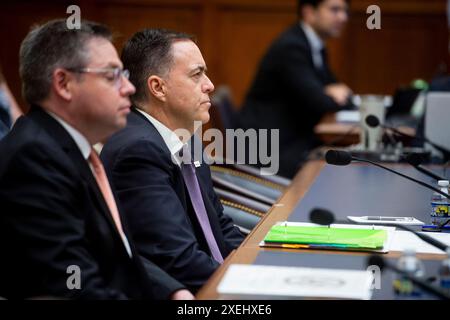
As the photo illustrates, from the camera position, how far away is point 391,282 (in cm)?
181

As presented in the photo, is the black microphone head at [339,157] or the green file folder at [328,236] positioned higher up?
the black microphone head at [339,157]

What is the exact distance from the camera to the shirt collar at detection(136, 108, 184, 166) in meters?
2.51

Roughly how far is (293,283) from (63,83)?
65 cm

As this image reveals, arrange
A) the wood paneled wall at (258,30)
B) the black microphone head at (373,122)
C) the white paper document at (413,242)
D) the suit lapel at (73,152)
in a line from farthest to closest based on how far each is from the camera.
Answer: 1. the wood paneled wall at (258,30)
2. the black microphone head at (373,122)
3. the white paper document at (413,242)
4. the suit lapel at (73,152)

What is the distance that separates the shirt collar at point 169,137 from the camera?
251 centimetres

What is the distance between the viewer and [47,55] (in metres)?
1.86

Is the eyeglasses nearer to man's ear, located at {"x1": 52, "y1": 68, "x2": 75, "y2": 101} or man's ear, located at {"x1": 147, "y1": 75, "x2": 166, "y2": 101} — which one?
man's ear, located at {"x1": 52, "y1": 68, "x2": 75, "y2": 101}

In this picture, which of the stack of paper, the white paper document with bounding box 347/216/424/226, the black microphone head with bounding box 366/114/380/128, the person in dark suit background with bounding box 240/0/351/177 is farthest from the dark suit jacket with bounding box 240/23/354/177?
the stack of paper

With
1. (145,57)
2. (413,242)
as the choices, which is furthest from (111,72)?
(413,242)

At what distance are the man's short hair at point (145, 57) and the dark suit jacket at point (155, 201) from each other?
173mm

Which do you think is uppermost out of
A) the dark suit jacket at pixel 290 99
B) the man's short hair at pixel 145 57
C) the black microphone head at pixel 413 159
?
the man's short hair at pixel 145 57

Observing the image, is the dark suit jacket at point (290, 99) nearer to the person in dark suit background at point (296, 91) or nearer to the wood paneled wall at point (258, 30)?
the person in dark suit background at point (296, 91)

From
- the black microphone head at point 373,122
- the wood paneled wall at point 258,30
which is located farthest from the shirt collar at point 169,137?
the wood paneled wall at point 258,30

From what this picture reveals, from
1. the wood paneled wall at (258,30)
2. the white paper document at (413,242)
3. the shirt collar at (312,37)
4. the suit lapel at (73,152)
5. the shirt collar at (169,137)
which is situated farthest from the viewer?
the wood paneled wall at (258,30)
